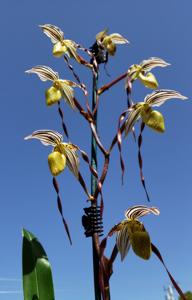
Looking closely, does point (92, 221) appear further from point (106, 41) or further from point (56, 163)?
point (106, 41)

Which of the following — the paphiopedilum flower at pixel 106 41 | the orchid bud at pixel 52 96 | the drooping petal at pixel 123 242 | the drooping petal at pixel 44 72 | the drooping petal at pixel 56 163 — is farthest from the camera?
the paphiopedilum flower at pixel 106 41

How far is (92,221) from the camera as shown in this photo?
1776 millimetres

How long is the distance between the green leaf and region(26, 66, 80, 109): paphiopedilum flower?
0.77 metres

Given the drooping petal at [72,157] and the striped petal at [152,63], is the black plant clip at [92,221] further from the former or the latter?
the striped petal at [152,63]

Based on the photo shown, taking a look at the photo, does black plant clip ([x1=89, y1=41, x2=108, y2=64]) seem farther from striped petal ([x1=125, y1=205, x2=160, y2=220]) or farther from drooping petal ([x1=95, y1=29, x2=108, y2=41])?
striped petal ([x1=125, y1=205, x2=160, y2=220])

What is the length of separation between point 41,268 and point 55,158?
1.77 feet

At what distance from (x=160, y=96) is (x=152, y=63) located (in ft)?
0.90

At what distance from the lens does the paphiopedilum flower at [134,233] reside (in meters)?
1.75

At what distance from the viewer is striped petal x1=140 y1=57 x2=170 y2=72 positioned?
236 cm

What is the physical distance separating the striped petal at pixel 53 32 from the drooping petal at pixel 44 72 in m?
0.28

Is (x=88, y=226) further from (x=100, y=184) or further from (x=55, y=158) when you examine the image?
(x=55, y=158)

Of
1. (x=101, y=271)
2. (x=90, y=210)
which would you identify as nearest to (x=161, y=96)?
(x=90, y=210)

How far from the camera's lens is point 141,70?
92.1 inches

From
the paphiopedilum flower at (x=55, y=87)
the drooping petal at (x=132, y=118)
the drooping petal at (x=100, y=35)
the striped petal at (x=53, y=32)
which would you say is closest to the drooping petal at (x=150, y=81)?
the drooping petal at (x=132, y=118)
